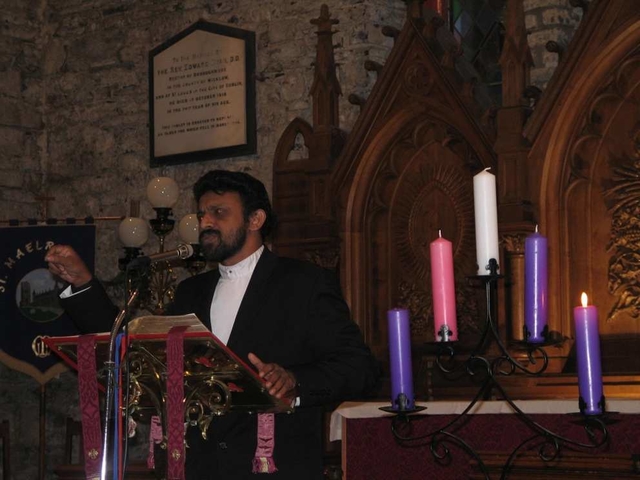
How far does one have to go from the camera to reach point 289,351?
3475 mm

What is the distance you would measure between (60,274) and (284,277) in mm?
647

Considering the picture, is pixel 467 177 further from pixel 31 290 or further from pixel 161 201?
pixel 31 290

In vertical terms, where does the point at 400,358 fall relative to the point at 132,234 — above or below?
below

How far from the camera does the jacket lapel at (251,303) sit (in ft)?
11.4

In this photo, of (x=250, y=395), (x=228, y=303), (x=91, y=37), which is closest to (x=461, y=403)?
(x=228, y=303)

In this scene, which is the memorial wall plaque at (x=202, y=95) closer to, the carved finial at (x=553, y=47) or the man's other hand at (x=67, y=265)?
the carved finial at (x=553, y=47)

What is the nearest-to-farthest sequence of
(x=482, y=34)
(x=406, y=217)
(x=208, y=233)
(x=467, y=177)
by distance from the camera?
1. (x=208, y=233)
2. (x=467, y=177)
3. (x=406, y=217)
4. (x=482, y=34)

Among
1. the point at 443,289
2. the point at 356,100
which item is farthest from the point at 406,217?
the point at 443,289

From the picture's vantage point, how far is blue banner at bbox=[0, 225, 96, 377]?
789cm

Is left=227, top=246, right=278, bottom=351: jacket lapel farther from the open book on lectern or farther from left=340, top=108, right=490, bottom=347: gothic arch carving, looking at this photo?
left=340, top=108, right=490, bottom=347: gothic arch carving

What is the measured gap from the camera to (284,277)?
3.57 m

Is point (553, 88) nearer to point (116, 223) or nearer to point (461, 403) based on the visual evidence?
point (461, 403)

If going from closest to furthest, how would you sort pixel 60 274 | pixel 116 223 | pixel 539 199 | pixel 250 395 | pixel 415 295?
pixel 250 395, pixel 60 274, pixel 539 199, pixel 415 295, pixel 116 223

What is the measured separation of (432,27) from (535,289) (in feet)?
13.0
